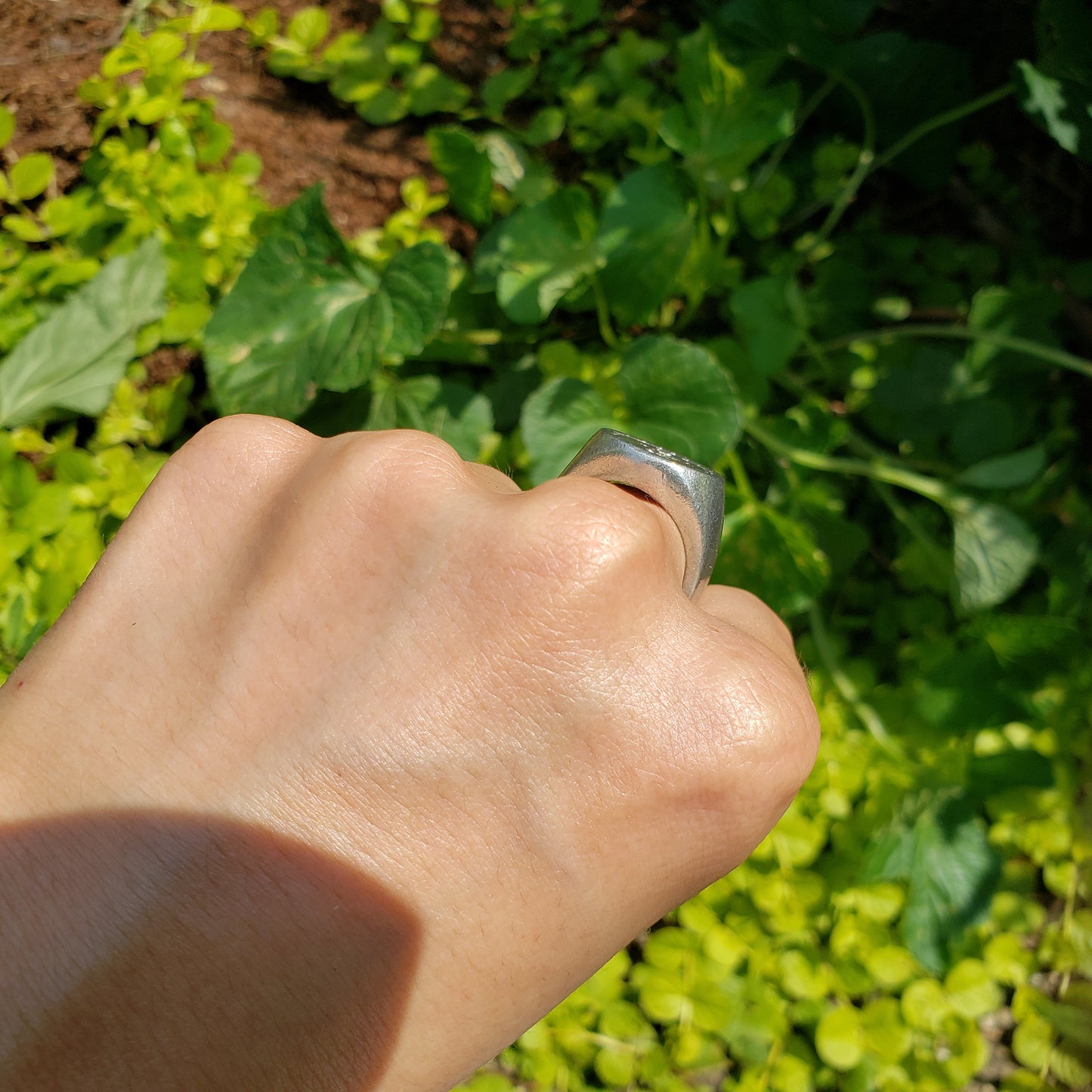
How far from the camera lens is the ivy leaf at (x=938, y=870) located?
4.00 feet

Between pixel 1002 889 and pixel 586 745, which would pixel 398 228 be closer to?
pixel 586 745

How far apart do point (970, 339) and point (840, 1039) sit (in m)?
1.11

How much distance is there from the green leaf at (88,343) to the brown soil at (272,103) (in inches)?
10.2

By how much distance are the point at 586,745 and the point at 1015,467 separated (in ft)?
3.30

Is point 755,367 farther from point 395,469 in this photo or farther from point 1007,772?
Result: point 395,469

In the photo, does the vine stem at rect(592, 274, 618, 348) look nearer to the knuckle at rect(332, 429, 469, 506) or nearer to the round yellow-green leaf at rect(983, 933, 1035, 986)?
the knuckle at rect(332, 429, 469, 506)

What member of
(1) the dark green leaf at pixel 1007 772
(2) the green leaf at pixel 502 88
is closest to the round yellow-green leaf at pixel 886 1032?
(1) the dark green leaf at pixel 1007 772

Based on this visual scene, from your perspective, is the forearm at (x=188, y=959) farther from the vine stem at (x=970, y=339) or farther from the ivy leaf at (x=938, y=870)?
the vine stem at (x=970, y=339)

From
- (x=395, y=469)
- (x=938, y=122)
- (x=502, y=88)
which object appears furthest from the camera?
(x=502, y=88)

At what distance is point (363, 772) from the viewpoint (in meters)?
0.58

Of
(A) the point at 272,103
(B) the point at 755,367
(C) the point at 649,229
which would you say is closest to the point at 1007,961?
(B) the point at 755,367

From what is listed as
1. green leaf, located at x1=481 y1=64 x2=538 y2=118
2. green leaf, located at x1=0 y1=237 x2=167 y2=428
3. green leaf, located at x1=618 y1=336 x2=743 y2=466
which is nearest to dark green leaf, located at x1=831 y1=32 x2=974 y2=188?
green leaf, located at x1=481 y1=64 x2=538 y2=118

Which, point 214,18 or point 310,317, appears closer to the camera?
point 310,317

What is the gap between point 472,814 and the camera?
573 millimetres
